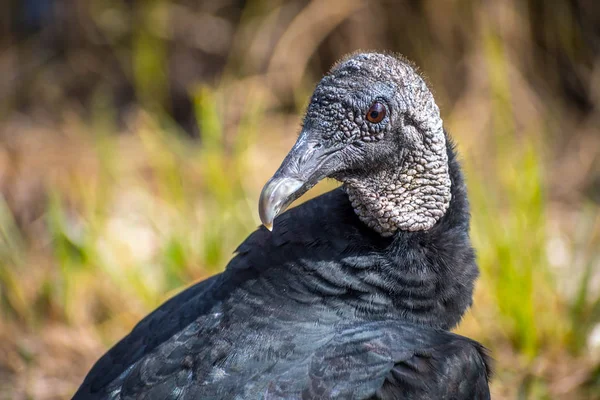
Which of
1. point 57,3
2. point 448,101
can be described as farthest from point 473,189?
point 57,3

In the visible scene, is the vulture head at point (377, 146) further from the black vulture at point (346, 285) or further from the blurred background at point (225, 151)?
the blurred background at point (225, 151)

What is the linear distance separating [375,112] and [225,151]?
2805 millimetres

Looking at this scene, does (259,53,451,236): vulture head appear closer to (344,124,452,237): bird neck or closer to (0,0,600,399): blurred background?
(344,124,452,237): bird neck

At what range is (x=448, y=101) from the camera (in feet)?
18.8

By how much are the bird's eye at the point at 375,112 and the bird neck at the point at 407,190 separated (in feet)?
0.36

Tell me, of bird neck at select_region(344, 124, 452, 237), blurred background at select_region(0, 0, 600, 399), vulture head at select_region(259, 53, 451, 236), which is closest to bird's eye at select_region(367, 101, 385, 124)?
vulture head at select_region(259, 53, 451, 236)

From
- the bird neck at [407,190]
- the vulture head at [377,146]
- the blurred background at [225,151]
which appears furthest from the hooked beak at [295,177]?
the blurred background at [225,151]

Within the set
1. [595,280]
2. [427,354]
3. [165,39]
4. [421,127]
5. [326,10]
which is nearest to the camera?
[427,354]

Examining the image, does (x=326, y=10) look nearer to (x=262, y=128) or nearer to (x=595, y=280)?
(x=262, y=128)

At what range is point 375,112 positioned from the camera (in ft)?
7.38

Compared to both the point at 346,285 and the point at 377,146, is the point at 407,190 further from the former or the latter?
the point at 346,285

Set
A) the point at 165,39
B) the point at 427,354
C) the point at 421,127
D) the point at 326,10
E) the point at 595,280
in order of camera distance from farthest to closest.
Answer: the point at 165,39 < the point at 326,10 < the point at 595,280 < the point at 421,127 < the point at 427,354

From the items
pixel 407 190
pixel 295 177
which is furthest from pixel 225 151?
pixel 295 177

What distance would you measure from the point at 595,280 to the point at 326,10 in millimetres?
2871
